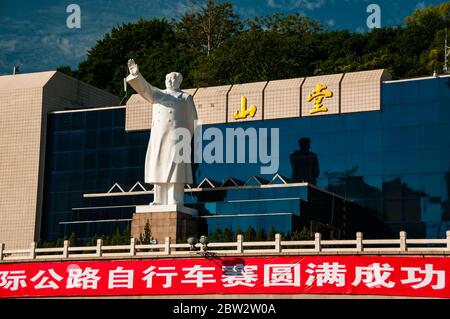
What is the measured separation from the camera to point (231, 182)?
54.7 meters

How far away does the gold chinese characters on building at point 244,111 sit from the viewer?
55.2 metres

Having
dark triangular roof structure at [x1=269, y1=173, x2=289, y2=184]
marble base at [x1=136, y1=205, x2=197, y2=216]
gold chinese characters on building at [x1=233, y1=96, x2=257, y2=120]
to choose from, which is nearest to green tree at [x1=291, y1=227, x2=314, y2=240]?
dark triangular roof structure at [x1=269, y1=173, x2=289, y2=184]

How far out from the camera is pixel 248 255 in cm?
3834

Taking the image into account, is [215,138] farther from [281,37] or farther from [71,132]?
[281,37]

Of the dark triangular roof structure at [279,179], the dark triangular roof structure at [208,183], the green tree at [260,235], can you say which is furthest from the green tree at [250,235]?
the dark triangular roof structure at [208,183]

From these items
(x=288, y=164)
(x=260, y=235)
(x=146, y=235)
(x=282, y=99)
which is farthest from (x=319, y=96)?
(x=146, y=235)

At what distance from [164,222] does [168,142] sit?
12.4 ft

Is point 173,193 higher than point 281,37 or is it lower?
lower

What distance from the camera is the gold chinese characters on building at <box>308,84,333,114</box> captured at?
53500 millimetres

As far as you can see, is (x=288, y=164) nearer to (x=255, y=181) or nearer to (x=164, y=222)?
(x=255, y=181)

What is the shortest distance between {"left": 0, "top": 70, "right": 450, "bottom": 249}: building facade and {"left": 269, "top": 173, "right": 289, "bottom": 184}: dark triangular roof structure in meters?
0.06

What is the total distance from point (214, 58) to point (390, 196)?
102ft
